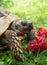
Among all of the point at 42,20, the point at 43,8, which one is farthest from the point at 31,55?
the point at 43,8

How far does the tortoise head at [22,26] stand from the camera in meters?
4.53

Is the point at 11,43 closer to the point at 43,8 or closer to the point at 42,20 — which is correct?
the point at 42,20

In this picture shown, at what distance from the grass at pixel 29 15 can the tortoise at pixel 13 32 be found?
12 centimetres

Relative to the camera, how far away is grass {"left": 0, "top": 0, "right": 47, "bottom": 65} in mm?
4004

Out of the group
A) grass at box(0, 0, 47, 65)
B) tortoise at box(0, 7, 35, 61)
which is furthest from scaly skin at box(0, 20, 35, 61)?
grass at box(0, 0, 47, 65)

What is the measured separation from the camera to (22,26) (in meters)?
4.60

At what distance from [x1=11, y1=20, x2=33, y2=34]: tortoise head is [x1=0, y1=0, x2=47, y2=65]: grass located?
27 cm

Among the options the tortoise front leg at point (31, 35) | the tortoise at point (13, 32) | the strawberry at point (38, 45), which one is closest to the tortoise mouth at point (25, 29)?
the tortoise at point (13, 32)

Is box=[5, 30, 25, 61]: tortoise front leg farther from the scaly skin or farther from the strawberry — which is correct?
the strawberry

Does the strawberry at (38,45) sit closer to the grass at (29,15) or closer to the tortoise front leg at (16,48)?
the grass at (29,15)

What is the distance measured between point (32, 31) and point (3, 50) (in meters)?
0.70

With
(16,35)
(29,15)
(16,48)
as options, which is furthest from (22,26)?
(29,15)

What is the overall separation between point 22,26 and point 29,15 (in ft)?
5.83

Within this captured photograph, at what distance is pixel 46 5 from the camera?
6941 mm
